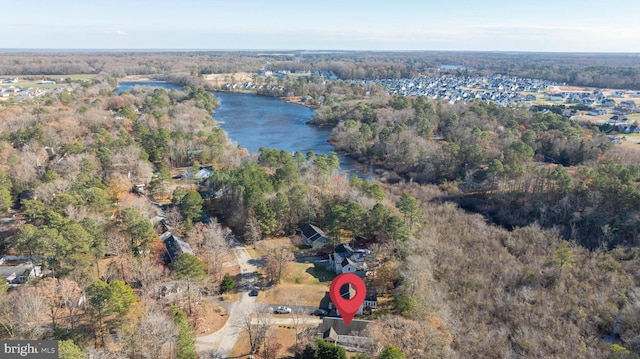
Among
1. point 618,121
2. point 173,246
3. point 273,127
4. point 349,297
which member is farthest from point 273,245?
point 618,121

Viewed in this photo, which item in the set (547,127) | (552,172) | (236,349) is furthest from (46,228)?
(547,127)

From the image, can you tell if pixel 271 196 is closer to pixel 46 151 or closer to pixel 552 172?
pixel 552 172

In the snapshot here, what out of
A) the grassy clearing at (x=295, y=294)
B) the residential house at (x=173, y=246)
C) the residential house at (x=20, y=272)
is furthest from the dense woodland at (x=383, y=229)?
the grassy clearing at (x=295, y=294)

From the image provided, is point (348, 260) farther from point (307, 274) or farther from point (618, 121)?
point (618, 121)

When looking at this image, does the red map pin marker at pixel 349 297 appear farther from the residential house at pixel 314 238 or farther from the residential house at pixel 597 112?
the residential house at pixel 597 112

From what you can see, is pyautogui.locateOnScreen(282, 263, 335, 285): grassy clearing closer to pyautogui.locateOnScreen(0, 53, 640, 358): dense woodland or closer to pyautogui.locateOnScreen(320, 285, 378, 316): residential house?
pyautogui.locateOnScreen(0, 53, 640, 358): dense woodland

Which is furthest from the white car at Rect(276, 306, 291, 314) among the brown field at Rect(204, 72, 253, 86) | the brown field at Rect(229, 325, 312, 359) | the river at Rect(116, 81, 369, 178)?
the brown field at Rect(204, 72, 253, 86)
